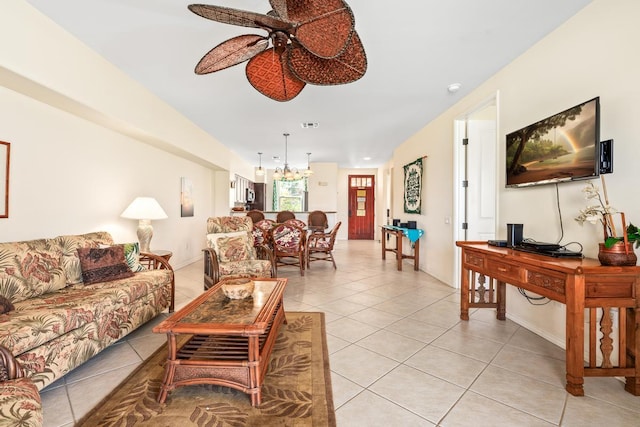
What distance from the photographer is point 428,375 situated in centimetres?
195

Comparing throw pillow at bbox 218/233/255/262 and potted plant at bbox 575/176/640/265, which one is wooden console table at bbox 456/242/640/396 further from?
throw pillow at bbox 218/233/255/262

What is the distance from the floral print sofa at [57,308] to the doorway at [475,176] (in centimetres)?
391

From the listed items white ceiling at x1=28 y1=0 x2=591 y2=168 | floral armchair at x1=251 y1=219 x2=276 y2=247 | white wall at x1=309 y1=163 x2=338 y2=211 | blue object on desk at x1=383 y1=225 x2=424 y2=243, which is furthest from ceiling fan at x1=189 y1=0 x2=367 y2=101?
white wall at x1=309 y1=163 x2=338 y2=211

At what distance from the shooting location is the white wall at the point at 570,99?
1840 millimetres

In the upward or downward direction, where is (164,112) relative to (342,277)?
upward

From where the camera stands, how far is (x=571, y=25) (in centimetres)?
224

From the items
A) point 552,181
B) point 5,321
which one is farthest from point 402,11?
point 5,321

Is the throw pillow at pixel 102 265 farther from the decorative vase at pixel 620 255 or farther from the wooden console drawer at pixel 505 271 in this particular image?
the decorative vase at pixel 620 255

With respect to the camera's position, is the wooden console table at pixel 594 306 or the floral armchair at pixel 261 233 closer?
the wooden console table at pixel 594 306

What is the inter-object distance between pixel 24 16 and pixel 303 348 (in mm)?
3374

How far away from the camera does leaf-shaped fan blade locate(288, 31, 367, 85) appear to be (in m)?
1.61

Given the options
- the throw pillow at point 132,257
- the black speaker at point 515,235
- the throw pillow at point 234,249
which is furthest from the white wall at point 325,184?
the black speaker at point 515,235

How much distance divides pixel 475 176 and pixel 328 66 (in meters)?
3.10

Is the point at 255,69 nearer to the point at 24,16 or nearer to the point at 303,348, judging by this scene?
the point at 24,16
